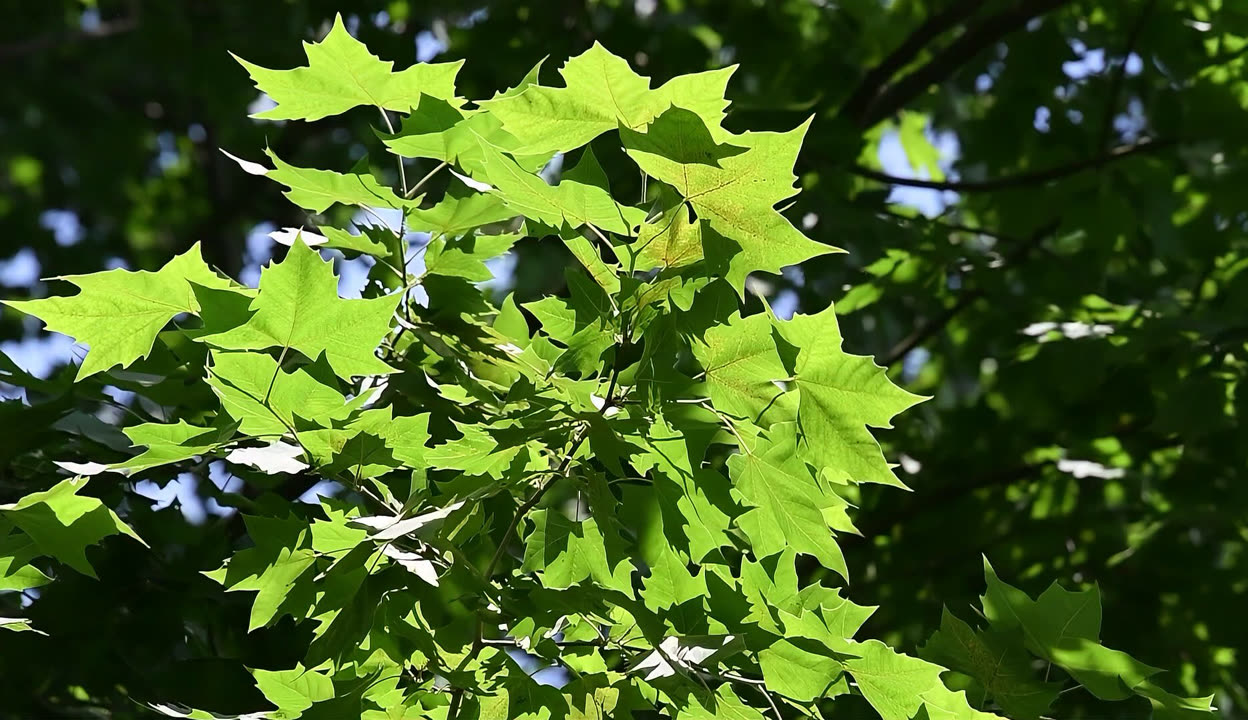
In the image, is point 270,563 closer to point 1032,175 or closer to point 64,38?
point 1032,175

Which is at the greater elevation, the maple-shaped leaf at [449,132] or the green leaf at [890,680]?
the maple-shaped leaf at [449,132]

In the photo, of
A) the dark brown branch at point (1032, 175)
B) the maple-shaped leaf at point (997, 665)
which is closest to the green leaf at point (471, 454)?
the maple-shaped leaf at point (997, 665)

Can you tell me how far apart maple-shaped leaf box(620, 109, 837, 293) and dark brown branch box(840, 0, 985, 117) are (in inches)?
80.2

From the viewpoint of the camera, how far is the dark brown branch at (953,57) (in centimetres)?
292

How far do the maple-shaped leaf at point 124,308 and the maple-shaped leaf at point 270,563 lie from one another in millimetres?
281

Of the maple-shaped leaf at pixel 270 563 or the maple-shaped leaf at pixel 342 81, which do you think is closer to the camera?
the maple-shaped leaf at pixel 270 563

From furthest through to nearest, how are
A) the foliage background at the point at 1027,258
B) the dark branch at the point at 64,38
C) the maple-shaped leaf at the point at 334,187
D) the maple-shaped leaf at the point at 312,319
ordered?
the dark branch at the point at 64,38 < the foliage background at the point at 1027,258 < the maple-shaped leaf at the point at 334,187 < the maple-shaped leaf at the point at 312,319

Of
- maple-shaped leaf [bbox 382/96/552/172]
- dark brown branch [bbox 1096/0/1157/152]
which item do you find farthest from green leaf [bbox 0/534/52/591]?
dark brown branch [bbox 1096/0/1157/152]

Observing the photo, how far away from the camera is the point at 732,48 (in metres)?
3.80

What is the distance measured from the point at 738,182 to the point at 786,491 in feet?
1.17

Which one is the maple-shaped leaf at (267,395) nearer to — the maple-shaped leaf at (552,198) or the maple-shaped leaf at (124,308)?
the maple-shaped leaf at (124,308)

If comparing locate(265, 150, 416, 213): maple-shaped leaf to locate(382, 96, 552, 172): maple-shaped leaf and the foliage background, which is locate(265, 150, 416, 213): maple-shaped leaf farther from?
the foliage background

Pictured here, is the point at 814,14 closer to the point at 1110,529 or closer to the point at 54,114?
the point at 1110,529

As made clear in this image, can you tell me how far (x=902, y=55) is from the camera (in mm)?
3016
